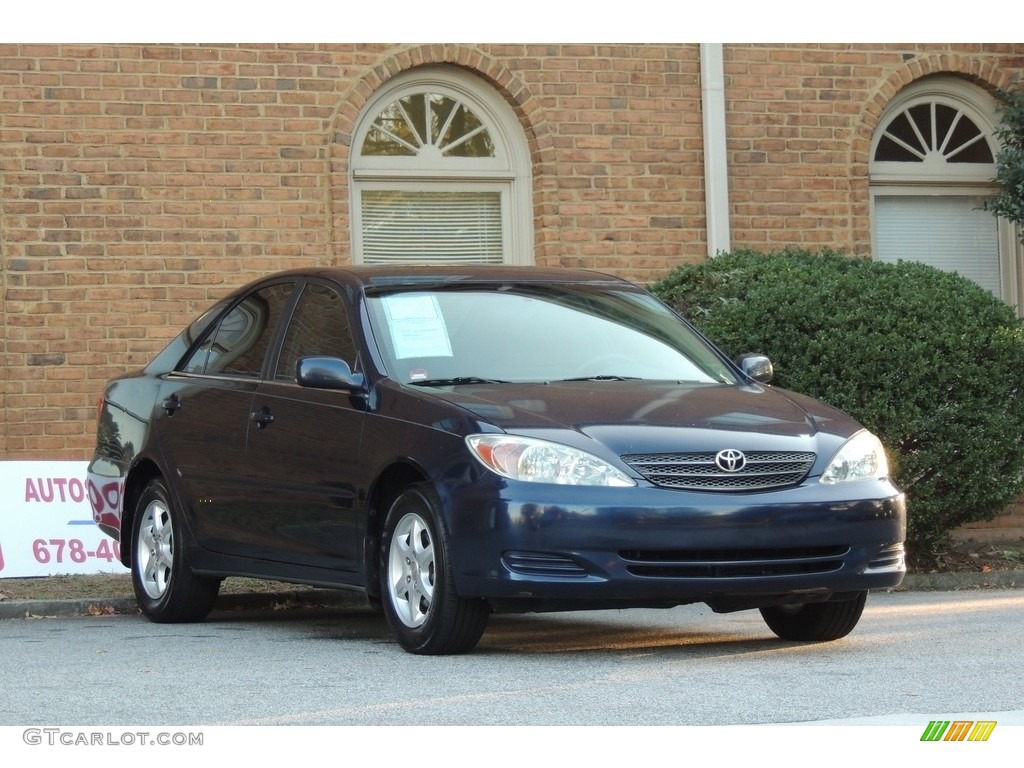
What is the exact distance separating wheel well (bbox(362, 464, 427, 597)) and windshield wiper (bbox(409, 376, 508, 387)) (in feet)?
1.34

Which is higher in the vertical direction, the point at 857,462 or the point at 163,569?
the point at 857,462

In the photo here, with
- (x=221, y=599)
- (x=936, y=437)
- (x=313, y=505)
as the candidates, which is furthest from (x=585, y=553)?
(x=936, y=437)

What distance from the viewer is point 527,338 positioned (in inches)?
329

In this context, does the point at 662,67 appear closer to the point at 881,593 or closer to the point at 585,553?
the point at 881,593

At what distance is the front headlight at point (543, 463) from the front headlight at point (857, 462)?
3.02 ft

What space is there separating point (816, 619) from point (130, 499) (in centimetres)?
379

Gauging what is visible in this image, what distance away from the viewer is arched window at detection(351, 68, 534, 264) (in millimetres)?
13977

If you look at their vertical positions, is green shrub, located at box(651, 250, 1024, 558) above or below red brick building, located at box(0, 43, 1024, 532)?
below

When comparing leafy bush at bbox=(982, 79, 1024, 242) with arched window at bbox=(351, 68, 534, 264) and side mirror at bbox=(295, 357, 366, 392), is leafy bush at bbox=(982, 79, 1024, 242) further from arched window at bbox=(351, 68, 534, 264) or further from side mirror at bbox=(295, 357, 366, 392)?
side mirror at bbox=(295, 357, 366, 392)

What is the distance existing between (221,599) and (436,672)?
146 inches

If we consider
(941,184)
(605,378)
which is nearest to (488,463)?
(605,378)

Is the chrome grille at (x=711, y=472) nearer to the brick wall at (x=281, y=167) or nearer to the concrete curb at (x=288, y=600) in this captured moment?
the concrete curb at (x=288, y=600)

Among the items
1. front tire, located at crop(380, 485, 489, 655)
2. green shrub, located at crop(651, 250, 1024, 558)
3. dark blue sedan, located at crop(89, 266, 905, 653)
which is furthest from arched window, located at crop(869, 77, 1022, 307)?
front tire, located at crop(380, 485, 489, 655)

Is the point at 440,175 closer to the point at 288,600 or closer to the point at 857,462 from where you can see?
the point at 288,600
